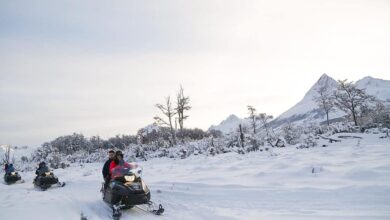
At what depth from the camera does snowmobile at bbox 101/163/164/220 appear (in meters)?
8.39

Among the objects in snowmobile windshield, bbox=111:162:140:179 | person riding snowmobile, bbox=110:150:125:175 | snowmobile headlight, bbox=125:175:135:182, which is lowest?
snowmobile headlight, bbox=125:175:135:182

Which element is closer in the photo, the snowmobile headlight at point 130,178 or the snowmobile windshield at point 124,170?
the snowmobile headlight at point 130,178

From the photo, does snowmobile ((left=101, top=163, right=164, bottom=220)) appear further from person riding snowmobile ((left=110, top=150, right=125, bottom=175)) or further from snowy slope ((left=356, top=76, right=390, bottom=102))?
snowy slope ((left=356, top=76, right=390, bottom=102))

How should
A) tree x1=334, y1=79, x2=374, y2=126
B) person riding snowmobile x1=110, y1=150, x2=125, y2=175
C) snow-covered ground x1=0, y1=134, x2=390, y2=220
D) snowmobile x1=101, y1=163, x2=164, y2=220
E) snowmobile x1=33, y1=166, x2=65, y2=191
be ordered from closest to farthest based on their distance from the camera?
snow-covered ground x1=0, y1=134, x2=390, y2=220 → snowmobile x1=101, y1=163, x2=164, y2=220 → person riding snowmobile x1=110, y1=150, x2=125, y2=175 → snowmobile x1=33, y1=166, x2=65, y2=191 → tree x1=334, y1=79, x2=374, y2=126

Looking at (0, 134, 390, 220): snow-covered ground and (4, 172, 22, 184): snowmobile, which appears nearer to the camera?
(0, 134, 390, 220): snow-covered ground

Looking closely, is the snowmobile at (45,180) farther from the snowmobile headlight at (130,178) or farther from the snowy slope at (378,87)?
the snowy slope at (378,87)

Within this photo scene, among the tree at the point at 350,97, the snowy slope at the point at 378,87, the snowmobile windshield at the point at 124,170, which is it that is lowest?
the snowmobile windshield at the point at 124,170

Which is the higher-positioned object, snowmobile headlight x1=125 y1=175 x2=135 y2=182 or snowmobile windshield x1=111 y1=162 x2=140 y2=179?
snowmobile windshield x1=111 y1=162 x2=140 y2=179

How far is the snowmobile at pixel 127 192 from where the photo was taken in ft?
27.5

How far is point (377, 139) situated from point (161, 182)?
36.5 feet

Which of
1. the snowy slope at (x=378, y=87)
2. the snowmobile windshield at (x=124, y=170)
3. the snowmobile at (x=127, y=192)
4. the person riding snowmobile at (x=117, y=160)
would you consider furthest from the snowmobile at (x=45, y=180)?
the snowy slope at (x=378, y=87)

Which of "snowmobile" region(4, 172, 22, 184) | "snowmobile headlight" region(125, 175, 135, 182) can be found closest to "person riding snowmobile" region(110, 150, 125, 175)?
"snowmobile headlight" region(125, 175, 135, 182)

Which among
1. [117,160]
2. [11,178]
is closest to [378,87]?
[11,178]

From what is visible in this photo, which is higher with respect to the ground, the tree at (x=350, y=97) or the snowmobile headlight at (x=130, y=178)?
the tree at (x=350, y=97)
